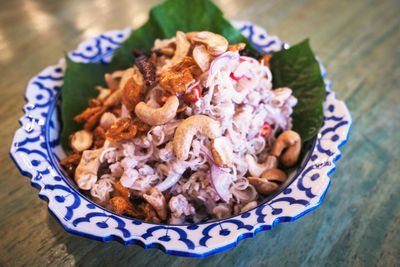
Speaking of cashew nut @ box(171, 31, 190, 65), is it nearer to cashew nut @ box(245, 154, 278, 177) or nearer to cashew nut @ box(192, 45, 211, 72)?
cashew nut @ box(192, 45, 211, 72)

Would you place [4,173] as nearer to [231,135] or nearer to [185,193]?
[185,193]

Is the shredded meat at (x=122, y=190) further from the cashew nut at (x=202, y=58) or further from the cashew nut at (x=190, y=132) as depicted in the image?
the cashew nut at (x=202, y=58)

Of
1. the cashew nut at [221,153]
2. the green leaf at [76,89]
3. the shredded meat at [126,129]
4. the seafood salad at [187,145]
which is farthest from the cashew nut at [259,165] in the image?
the green leaf at [76,89]

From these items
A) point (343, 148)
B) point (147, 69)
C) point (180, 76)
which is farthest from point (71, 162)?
point (343, 148)

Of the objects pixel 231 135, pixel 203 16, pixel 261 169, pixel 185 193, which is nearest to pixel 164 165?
pixel 185 193

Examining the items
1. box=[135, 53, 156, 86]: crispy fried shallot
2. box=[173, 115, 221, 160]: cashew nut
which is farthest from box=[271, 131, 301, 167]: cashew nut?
box=[135, 53, 156, 86]: crispy fried shallot

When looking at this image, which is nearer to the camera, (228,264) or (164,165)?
(228,264)

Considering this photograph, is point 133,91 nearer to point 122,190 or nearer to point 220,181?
point 122,190
